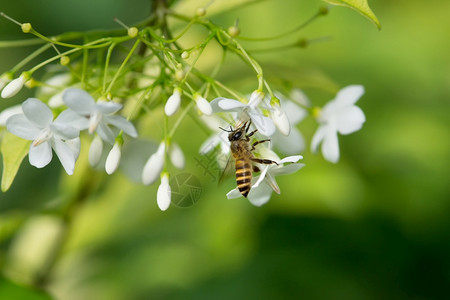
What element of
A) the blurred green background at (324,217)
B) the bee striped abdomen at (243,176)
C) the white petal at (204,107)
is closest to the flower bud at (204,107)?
the white petal at (204,107)

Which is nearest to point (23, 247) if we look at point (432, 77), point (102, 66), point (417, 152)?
point (102, 66)

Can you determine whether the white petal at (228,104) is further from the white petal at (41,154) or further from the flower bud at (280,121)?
the white petal at (41,154)

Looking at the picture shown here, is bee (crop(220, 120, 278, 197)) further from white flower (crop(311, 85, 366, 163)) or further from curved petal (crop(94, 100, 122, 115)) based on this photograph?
curved petal (crop(94, 100, 122, 115))

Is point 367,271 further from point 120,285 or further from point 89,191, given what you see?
point 89,191

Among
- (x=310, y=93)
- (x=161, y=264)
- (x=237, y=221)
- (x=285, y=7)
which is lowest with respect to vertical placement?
(x=161, y=264)

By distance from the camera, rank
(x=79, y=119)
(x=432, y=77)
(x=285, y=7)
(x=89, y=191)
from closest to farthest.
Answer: (x=79, y=119)
(x=89, y=191)
(x=432, y=77)
(x=285, y=7)

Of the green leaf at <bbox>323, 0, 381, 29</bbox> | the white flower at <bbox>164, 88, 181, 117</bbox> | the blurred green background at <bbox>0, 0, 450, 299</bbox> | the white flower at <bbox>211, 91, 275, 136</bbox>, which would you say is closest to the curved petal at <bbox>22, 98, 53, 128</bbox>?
the white flower at <bbox>164, 88, 181, 117</bbox>
